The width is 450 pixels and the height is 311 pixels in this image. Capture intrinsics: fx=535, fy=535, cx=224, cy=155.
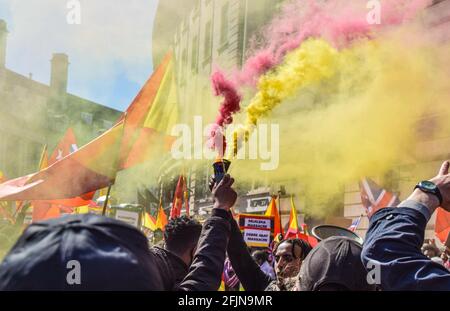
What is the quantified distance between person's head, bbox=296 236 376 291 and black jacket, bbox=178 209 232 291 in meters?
0.33

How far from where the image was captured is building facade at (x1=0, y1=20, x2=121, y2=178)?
94.3 feet

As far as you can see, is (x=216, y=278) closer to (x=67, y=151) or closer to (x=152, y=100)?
(x=152, y=100)

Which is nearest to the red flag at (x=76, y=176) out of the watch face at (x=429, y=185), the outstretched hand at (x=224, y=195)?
the outstretched hand at (x=224, y=195)

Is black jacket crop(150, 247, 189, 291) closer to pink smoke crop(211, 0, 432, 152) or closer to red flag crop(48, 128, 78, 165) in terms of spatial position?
pink smoke crop(211, 0, 432, 152)

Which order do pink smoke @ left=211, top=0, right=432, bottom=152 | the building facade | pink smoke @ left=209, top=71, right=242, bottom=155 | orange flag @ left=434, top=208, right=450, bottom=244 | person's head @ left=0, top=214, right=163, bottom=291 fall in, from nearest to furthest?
person's head @ left=0, top=214, right=163, bottom=291, orange flag @ left=434, top=208, right=450, bottom=244, pink smoke @ left=209, top=71, right=242, bottom=155, pink smoke @ left=211, top=0, right=432, bottom=152, the building facade

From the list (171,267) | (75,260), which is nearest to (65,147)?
(171,267)

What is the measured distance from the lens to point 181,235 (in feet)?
10.1

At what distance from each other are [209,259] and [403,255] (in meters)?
0.82

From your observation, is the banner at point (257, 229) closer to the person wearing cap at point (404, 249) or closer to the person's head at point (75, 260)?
the person wearing cap at point (404, 249)

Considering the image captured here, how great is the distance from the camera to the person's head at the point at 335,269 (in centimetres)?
191

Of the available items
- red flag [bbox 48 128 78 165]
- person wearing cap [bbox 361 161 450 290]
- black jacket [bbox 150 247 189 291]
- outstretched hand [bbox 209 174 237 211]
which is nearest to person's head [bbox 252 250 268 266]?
black jacket [bbox 150 247 189 291]

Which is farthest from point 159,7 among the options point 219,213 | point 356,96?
point 219,213

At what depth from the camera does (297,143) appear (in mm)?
13531
